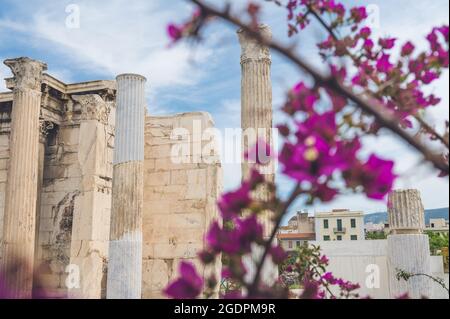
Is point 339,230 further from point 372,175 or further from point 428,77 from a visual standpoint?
point 372,175

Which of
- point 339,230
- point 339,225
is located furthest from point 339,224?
point 339,230

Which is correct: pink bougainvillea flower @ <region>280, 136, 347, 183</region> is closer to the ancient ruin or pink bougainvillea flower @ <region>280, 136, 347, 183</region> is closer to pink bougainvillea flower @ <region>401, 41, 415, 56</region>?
pink bougainvillea flower @ <region>401, 41, 415, 56</region>

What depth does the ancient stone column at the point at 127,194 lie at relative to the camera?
8.80 meters

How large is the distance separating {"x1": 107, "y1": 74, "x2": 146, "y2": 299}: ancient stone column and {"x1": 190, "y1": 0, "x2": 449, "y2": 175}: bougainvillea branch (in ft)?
24.4

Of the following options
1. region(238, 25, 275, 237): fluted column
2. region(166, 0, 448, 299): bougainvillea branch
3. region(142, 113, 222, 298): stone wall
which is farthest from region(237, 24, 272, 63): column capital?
region(166, 0, 448, 299): bougainvillea branch

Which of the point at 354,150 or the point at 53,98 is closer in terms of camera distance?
the point at 354,150

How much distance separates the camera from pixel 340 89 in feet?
6.06

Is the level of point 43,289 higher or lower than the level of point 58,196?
lower

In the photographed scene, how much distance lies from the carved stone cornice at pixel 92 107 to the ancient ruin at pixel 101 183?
0.07 feet

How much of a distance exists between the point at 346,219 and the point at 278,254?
73.5 metres

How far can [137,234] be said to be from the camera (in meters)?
9.05

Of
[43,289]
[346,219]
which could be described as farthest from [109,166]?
[346,219]

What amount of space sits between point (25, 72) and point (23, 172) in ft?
6.54
